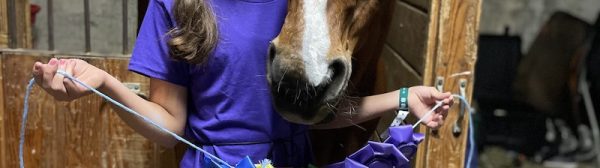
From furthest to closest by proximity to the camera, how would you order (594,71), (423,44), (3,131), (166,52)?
(594,71)
(3,131)
(423,44)
(166,52)

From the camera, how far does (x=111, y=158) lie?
1853mm

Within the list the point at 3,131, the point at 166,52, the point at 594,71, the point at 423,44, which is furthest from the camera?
the point at 594,71

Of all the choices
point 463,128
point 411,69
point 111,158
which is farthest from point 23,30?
point 463,128

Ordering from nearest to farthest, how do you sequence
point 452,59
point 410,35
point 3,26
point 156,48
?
point 156,48, point 452,59, point 3,26, point 410,35

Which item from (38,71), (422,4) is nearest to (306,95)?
(38,71)

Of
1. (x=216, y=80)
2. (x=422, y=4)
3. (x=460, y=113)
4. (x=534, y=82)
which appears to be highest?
(x=422, y=4)

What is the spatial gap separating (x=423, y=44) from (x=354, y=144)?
322 mm

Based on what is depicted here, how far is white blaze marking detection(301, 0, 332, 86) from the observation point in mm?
1042

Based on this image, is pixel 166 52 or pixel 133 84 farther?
pixel 133 84

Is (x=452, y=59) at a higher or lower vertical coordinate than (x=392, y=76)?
higher

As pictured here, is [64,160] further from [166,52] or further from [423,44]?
[423,44]

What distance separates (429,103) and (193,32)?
45 cm

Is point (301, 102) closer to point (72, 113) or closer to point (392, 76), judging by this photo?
point (72, 113)

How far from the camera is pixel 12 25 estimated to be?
181 cm
